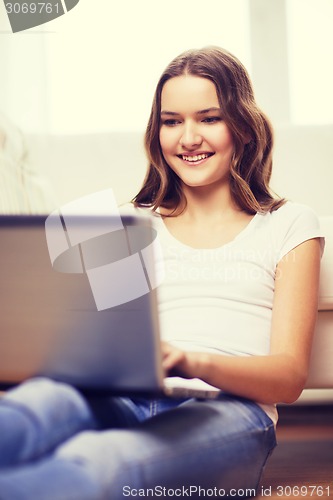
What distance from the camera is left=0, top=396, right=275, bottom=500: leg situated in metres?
0.62

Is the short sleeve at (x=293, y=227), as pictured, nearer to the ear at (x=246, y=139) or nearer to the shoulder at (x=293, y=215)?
the shoulder at (x=293, y=215)

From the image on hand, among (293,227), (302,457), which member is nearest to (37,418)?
(293,227)

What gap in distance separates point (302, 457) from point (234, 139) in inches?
25.7

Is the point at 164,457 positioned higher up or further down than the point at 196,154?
further down

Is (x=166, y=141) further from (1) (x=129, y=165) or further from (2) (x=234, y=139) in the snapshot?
(1) (x=129, y=165)

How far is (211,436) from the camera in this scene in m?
0.82

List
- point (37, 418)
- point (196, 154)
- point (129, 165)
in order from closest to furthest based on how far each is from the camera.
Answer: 1. point (37, 418)
2. point (196, 154)
3. point (129, 165)

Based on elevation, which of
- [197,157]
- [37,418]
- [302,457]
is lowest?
[302,457]

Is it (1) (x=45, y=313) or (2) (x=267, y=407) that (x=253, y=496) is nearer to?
(2) (x=267, y=407)

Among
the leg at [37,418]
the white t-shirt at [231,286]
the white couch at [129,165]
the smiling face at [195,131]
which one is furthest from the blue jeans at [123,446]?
the white couch at [129,165]

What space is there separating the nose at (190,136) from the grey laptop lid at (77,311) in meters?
0.51

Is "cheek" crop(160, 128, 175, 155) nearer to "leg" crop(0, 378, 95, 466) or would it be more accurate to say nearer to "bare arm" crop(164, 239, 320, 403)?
"bare arm" crop(164, 239, 320, 403)

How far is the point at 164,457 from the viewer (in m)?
0.76

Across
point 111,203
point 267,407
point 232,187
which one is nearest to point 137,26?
point 111,203
